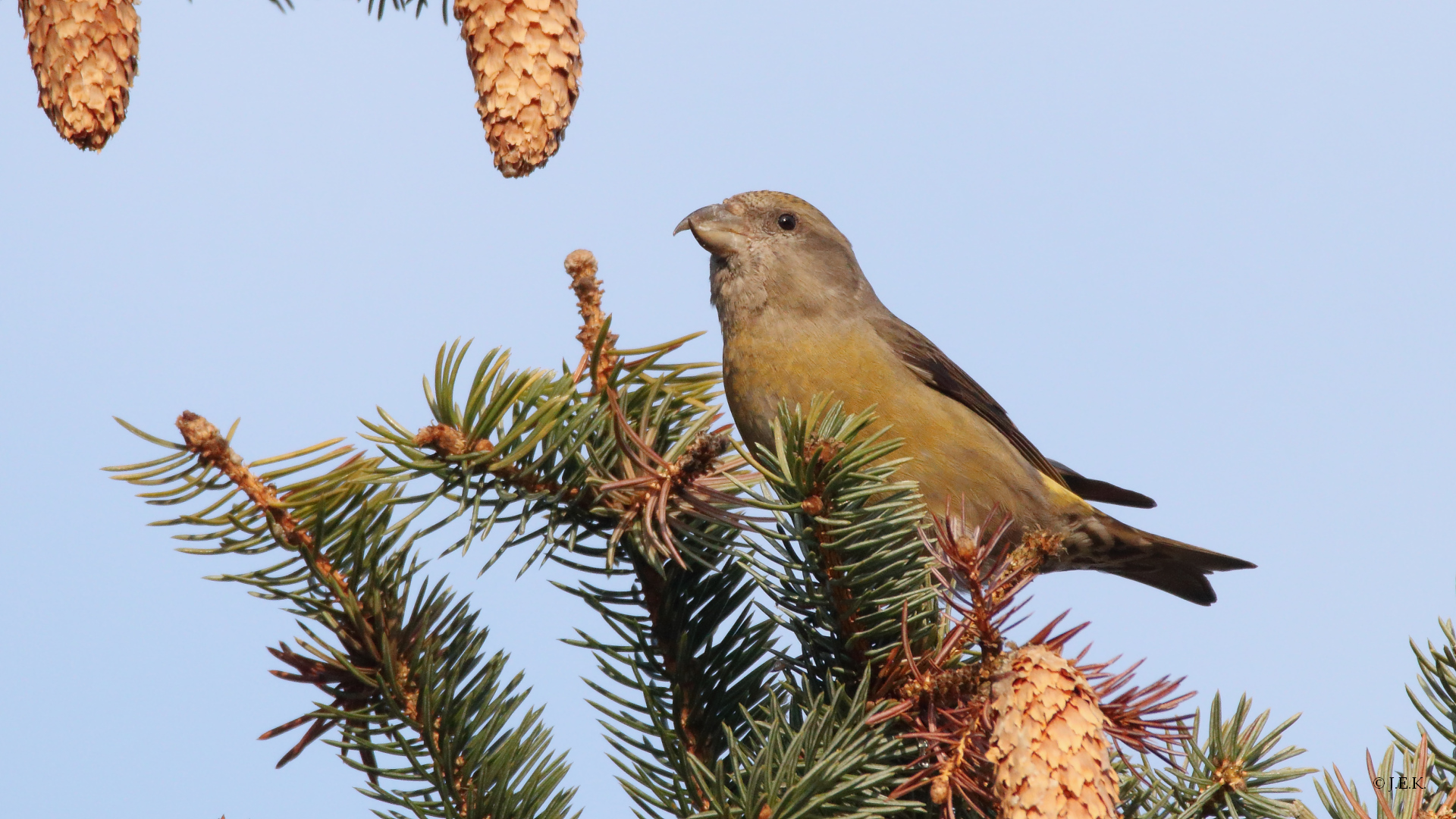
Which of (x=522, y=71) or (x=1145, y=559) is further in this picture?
(x=1145, y=559)

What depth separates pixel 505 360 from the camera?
7.32 feet

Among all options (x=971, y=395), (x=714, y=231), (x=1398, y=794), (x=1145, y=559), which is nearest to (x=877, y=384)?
(x=971, y=395)

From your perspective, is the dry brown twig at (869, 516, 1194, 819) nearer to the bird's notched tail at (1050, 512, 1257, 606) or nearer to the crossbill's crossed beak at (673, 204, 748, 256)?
the crossbill's crossed beak at (673, 204, 748, 256)

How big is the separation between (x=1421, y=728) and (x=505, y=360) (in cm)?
184

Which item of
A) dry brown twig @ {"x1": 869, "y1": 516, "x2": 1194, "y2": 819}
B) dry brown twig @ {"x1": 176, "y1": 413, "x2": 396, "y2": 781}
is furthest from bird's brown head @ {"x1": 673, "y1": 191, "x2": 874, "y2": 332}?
dry brown twig @ {"x1": 176, "y1": 413, "x2": 396, "y2": 781}

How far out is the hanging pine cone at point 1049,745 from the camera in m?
1.84

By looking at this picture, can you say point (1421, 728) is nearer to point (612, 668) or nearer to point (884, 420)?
point (612, 668)

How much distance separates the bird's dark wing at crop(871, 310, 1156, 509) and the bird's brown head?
0.27 m

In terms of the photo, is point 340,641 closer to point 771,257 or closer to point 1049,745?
point 1049,745

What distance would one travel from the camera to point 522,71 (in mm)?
2139

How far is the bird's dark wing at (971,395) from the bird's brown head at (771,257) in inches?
10.8

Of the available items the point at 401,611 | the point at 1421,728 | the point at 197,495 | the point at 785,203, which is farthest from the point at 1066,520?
the point at 197,495

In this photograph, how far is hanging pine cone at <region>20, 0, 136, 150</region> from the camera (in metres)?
2.06

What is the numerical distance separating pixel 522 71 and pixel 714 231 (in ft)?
9.47
